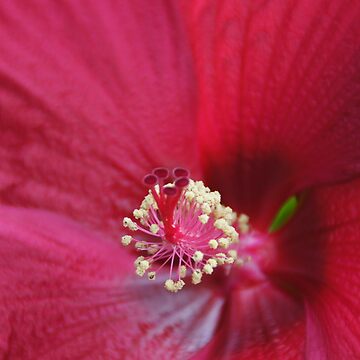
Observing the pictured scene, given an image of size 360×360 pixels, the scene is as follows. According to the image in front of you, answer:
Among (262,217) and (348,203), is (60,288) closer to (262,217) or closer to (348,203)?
(262,217)

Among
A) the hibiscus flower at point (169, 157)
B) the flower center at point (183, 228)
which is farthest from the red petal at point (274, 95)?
the flower center at point (183, 228)

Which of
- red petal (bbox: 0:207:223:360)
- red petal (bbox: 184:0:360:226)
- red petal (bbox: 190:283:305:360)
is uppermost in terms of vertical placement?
red petal (bbox: 184:0:360:226)

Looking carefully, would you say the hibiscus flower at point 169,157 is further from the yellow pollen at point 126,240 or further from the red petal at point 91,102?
the yellow pollen at point 126,240

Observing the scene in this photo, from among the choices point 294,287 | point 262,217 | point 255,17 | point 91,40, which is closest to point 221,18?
point 255,17

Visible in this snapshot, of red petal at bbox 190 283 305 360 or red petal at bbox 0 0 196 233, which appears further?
red petal at bbox 0 0 196 233

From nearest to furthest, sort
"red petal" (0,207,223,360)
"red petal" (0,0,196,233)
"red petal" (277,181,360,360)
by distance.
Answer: "red petal" (277,181,360,360), "red petal" (0,207,223,360), "red petal" (0,0,196,233)

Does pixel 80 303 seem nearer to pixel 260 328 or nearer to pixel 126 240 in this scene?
pixel 126 240

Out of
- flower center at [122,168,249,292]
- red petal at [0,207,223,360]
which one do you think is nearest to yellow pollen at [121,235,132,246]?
flower center at [122,168,249,292]

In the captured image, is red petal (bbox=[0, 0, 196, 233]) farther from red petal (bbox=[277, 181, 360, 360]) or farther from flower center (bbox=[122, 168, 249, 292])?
red petal (bbox=[277, 181, 360, 360])
